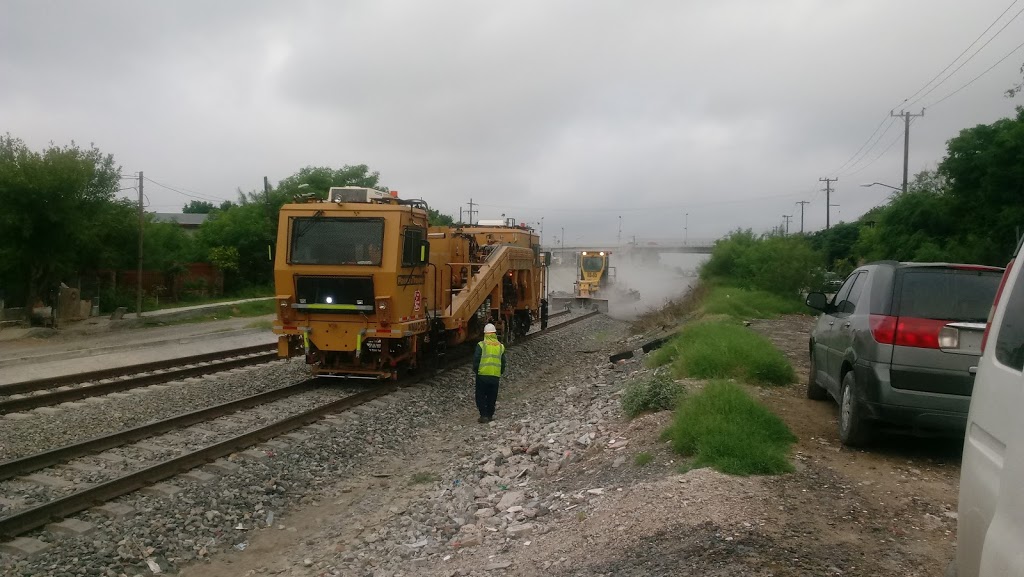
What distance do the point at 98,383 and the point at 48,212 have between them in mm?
13520

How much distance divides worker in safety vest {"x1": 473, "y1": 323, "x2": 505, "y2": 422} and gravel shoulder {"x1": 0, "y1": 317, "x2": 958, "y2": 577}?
0.51m

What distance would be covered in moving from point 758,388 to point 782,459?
3960mm

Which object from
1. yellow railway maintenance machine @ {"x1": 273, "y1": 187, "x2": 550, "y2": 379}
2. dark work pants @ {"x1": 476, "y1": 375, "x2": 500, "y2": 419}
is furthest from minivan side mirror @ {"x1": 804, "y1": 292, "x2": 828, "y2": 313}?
yellow railway maintenance machine @ {"x1": 273, "y1": 187, "x2": 550, "y2": 379}

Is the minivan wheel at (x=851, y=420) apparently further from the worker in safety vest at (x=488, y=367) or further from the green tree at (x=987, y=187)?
the green tree at (x=987, y=187)

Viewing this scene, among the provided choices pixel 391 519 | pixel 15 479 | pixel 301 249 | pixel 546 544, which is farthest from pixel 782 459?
pixel 301 249

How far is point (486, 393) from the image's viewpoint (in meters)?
11.6

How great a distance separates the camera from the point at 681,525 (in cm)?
516

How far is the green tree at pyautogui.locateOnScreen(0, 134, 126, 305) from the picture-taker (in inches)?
904

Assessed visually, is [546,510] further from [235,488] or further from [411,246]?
[411,246]

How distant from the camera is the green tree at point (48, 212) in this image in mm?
22969

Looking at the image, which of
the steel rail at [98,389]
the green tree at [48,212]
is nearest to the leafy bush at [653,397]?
the steel rail at [98,389]

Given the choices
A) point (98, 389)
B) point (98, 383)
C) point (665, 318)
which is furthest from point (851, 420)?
point (665, 318)

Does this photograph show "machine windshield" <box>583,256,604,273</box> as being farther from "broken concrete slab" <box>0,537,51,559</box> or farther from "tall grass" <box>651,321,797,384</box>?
"broken concrete slab" <box>0,537,51,559</box>

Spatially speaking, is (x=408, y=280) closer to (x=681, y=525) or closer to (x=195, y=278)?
(x=681, y=525)
